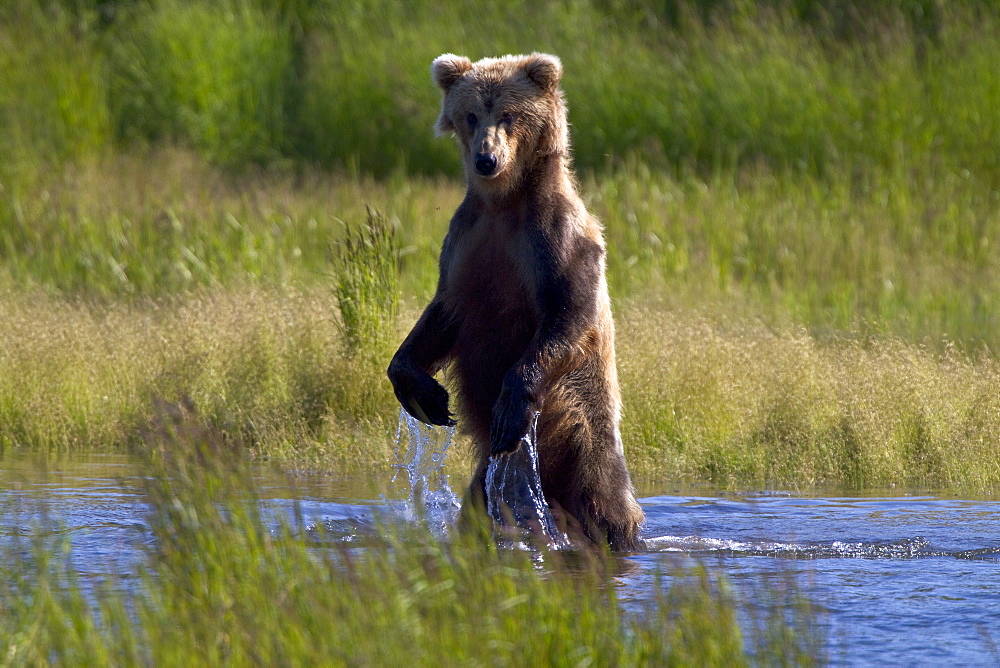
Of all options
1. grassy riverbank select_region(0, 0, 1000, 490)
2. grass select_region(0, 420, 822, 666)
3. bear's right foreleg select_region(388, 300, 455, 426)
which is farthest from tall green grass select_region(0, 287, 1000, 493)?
grass select_region(0, 420, 822, 666)

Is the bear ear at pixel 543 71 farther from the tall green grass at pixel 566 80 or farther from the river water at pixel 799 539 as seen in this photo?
the tall green grass at pixel 566 80

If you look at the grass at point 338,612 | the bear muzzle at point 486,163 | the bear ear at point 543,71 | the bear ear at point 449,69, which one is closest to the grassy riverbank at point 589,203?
the grass at point 338,612

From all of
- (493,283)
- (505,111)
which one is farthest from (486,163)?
(493,283)

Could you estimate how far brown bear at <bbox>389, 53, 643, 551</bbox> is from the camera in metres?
5.16

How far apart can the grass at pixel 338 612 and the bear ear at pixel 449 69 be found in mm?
2197

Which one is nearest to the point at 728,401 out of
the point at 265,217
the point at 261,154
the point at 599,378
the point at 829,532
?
the point at 829,532

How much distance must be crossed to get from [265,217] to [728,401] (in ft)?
18.2

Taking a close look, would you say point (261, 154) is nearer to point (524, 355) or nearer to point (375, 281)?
point (375, 281)

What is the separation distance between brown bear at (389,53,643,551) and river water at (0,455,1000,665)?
378mm

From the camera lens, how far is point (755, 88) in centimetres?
1349

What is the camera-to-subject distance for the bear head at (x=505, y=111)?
5223 millimetres

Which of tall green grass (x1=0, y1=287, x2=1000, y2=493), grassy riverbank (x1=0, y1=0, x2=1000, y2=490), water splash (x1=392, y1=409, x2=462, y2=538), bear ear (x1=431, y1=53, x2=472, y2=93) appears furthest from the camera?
grassy riverbank (x1=0, y1=0, x2=1000, y2=490)

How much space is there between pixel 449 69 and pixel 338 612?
2743mm

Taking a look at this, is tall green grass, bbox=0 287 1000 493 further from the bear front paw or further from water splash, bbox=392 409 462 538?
the bear front paw
